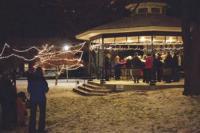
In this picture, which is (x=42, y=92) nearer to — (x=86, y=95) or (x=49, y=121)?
(x=49, y=121)

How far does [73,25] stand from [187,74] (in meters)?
39.2

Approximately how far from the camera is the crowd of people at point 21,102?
13.3 meters

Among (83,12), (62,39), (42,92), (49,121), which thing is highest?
(83,12)

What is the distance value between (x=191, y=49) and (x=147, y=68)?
254 inches

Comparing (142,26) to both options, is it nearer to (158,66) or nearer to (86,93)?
(158,66)

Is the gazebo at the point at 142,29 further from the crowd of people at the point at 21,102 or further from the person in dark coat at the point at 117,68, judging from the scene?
the crowd of people at the point at 21,102

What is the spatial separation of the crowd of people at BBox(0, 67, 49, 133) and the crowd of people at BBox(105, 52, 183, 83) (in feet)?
41.9

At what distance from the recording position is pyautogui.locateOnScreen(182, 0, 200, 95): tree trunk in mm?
19922

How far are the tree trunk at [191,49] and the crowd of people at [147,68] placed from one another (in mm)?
5464

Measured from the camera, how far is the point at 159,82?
93.0 ft

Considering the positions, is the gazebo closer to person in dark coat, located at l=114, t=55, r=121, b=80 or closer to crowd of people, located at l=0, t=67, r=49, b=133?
person in dark coat, located at l=114, t=55, r=121, b=80

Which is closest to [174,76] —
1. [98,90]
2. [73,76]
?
[98,90]

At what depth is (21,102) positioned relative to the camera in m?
15.2

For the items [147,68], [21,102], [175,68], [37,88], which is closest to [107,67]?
[147,68]
